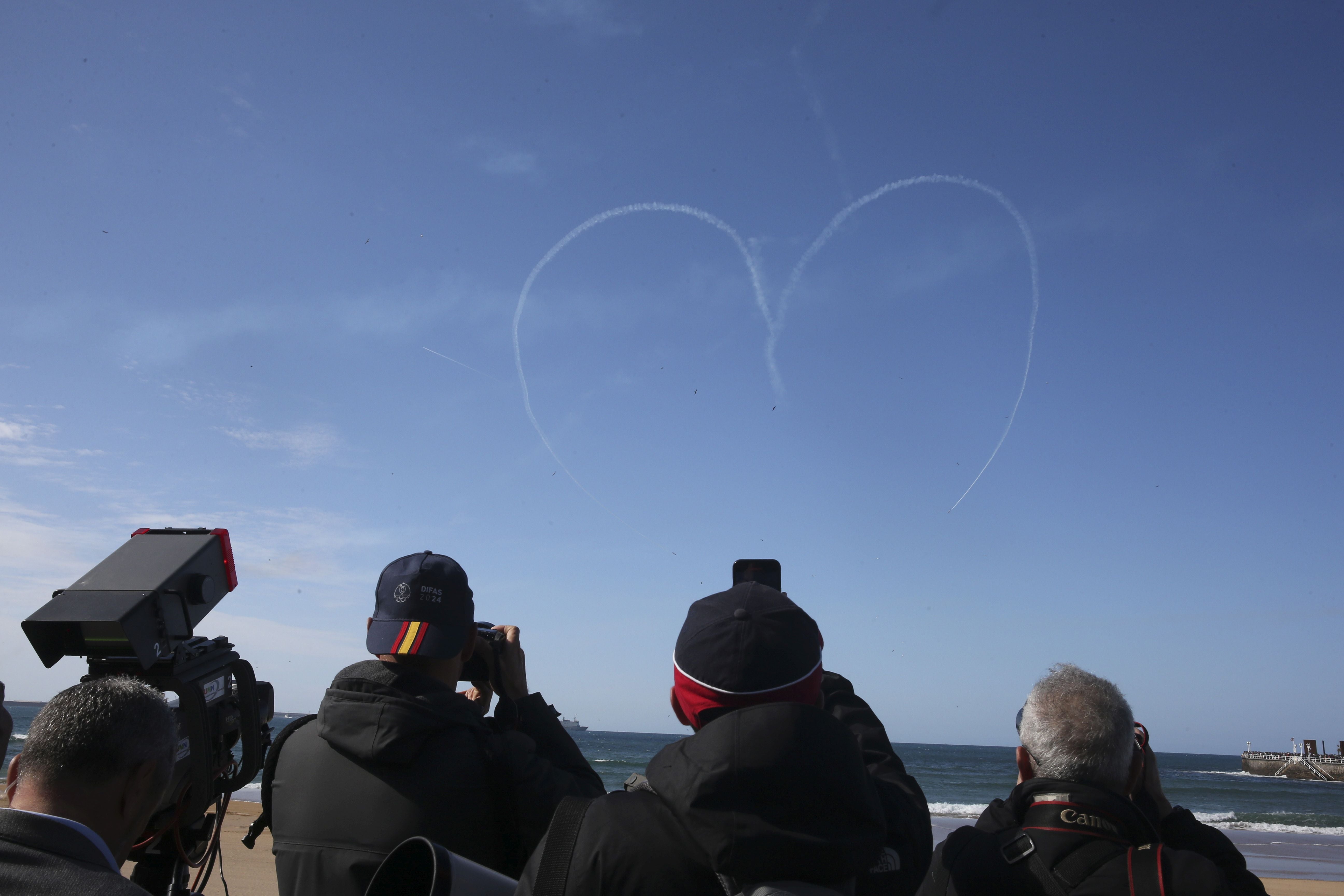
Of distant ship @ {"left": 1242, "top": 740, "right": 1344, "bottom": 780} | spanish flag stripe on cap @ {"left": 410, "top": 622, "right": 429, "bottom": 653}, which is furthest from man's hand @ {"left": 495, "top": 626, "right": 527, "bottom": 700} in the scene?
distant ship @ {"left": 1242, "top": 740, "right": 1344, "bottom": 780}

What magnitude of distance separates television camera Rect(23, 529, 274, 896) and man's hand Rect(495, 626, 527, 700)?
79 cm

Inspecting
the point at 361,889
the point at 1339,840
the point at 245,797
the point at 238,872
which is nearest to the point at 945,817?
the point at 1339,840

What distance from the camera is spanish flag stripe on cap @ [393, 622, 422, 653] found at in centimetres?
225

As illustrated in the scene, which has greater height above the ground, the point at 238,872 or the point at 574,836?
the point at 574,836

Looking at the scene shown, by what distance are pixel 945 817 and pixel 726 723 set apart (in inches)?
911

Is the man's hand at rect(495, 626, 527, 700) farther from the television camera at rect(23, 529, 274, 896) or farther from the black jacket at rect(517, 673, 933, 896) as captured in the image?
the black jacket at rect(517, 673, 933, 896)

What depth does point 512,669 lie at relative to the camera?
2.41 meters

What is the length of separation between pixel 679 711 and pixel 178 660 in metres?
1.42

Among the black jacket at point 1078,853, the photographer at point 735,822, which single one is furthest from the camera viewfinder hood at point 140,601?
the black jacket at point 1078,853

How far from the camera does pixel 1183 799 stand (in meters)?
34.7

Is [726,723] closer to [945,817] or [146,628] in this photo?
[146,628]

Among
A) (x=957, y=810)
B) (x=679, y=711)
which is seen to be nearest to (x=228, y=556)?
(x=679, y=711)

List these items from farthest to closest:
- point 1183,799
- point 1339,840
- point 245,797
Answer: point 1183,799 → point 1339,840 → point 245,797

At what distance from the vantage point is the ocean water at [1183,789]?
26250 millimetres
